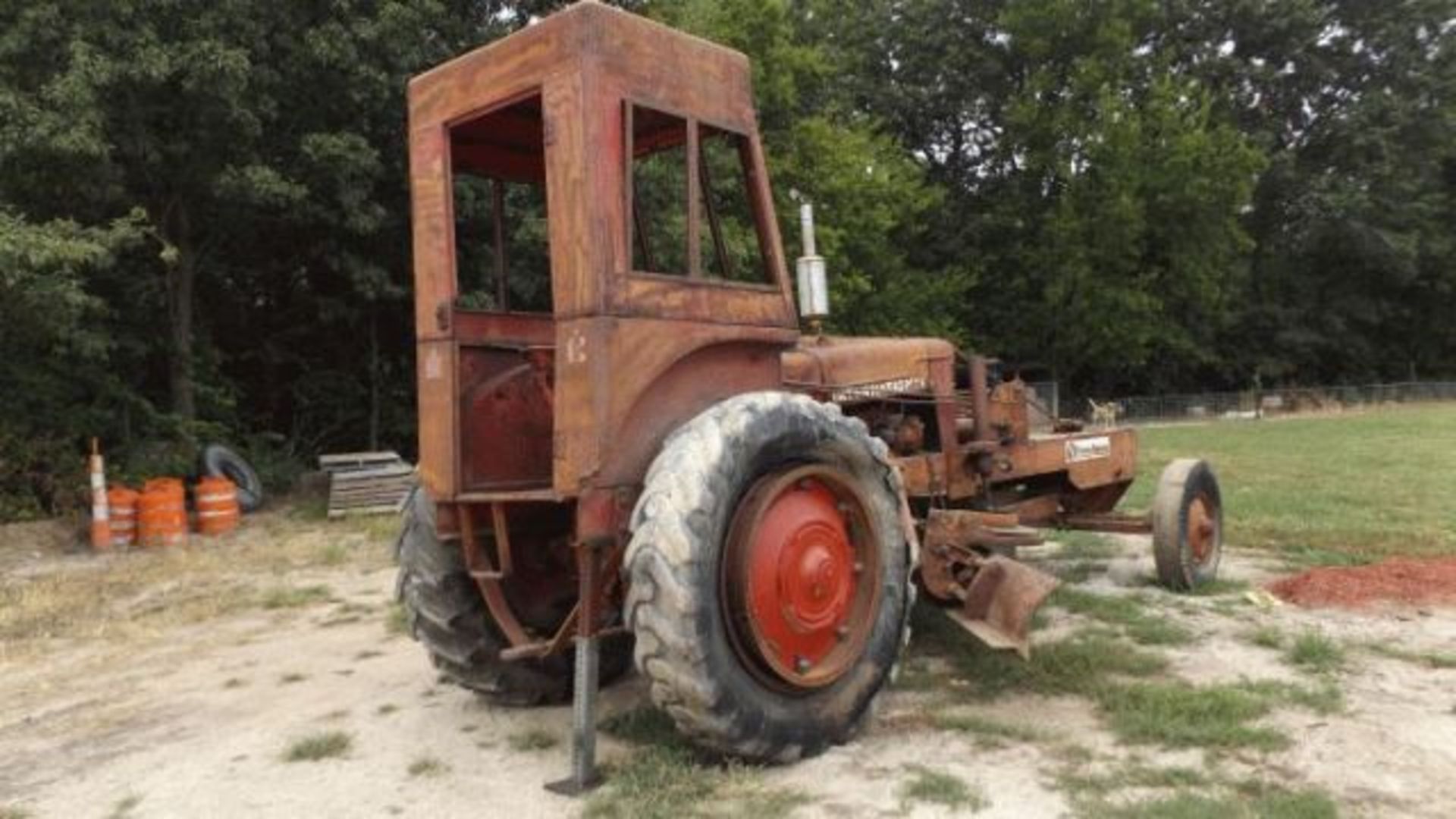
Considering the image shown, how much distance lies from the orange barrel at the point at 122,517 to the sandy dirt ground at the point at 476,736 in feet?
18.9

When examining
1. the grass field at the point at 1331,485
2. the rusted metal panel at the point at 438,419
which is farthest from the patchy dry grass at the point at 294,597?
the grass field at the point at 1331,485

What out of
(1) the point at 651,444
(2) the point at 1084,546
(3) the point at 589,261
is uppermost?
(3) the point at 589,261

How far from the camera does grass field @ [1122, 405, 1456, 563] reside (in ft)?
33.1

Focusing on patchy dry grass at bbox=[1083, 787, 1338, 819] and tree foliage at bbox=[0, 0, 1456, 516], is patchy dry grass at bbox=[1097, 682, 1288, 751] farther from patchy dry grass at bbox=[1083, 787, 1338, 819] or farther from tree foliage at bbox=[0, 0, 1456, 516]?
tree foliage at bbox=[0, 0, 1456, 516]

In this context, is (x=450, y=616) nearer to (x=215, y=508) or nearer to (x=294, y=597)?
(x=294, y=597)

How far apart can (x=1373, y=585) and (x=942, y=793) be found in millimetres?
4907

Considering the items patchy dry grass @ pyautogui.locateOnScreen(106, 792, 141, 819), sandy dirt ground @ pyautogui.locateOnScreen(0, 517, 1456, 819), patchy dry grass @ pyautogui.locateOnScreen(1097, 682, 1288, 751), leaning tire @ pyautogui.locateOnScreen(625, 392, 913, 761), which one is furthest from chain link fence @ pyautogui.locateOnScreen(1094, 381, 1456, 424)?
patchy dry grass @ pyautogui.locateOnScreen(106, 792, 141, 819)

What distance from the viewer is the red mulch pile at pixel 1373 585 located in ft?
24.3

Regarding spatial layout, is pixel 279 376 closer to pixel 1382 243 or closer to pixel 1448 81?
pixel 1382 243

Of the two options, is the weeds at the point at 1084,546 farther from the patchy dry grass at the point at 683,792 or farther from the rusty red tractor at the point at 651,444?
the patchy dry grass at the point at 683,792

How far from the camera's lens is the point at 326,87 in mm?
16031

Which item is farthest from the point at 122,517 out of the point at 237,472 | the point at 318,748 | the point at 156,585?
the point at 318,748

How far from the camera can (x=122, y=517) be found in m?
13.5

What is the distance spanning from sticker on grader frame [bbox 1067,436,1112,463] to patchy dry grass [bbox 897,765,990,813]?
3935mm
